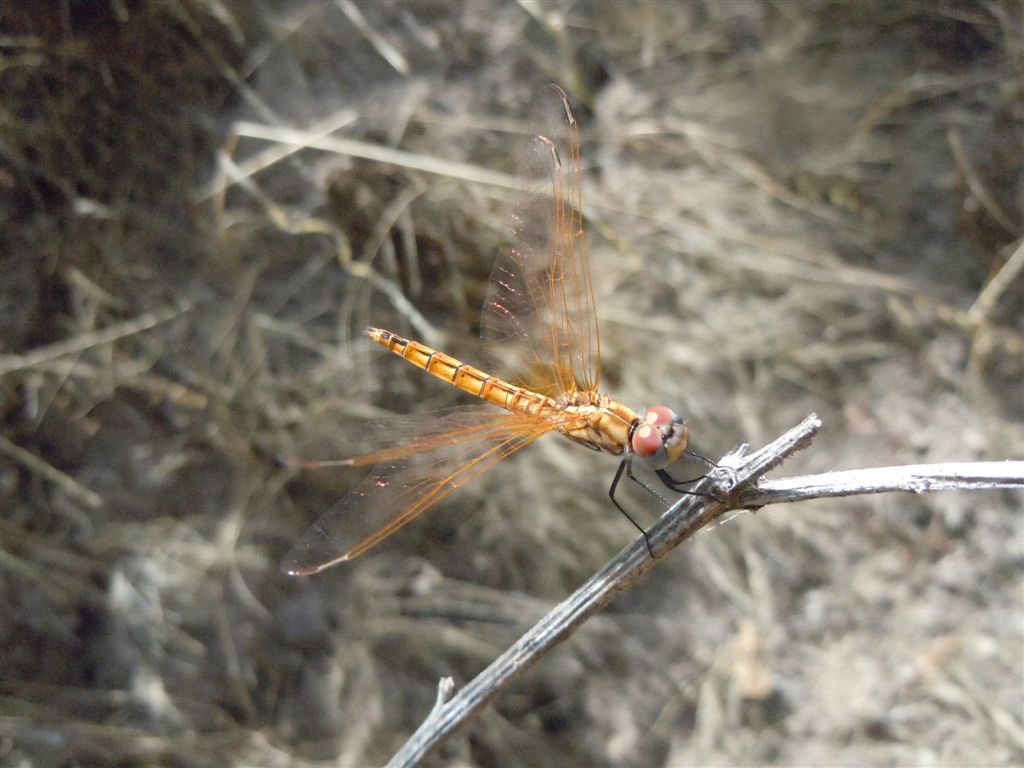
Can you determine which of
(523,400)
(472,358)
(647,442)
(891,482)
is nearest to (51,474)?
(472,358)

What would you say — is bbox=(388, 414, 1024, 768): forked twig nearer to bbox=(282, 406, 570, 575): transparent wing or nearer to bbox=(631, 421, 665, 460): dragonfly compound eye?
bbox=(631, 421, 665, 460): dragonfly compound eye

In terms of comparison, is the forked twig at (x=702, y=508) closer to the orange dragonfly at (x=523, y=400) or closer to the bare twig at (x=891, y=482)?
the bare twig at (x=891, y=482)

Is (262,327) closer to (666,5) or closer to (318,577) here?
(318,577)

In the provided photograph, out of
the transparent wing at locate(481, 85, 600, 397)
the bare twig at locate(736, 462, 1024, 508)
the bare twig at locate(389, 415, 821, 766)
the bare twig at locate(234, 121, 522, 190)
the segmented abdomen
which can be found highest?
the bare twig at locate(234, 121, 522, 190)

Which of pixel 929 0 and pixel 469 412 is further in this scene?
pixel 929 0

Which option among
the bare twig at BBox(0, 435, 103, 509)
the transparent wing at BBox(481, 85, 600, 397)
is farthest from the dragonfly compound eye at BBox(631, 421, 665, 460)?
the bare twig at BBox(0, 435, 103, 509)

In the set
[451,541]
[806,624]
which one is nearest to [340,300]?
[451,541]

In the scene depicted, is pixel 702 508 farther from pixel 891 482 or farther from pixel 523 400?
pixel 523 400
